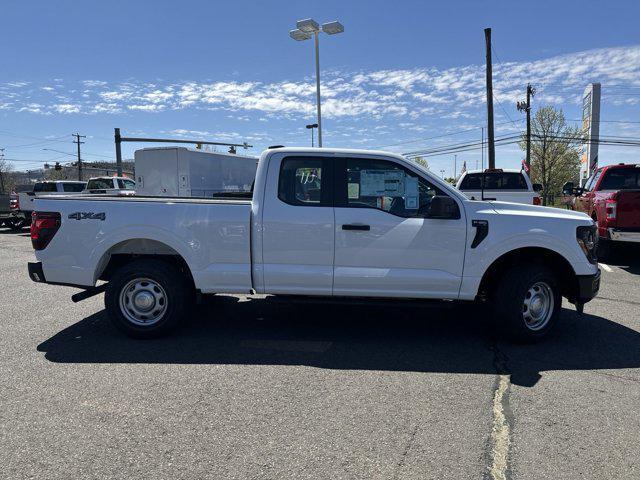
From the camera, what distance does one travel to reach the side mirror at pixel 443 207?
4.68m

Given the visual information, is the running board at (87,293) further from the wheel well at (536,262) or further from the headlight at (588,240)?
the headlight at (588,240)

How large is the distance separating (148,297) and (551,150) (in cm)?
4546

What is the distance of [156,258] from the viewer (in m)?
5.27

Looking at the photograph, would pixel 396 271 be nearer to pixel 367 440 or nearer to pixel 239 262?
pixel 239 262

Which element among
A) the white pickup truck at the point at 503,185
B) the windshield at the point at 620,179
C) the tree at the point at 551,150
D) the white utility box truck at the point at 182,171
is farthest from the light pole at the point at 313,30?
the tree at the point at 551,150

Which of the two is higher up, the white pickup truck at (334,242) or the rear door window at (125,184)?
the rear door window at (125,184)

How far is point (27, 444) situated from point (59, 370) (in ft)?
4.42

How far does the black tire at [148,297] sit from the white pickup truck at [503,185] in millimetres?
8126

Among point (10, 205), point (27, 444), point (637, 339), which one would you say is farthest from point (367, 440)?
point (10, 205)

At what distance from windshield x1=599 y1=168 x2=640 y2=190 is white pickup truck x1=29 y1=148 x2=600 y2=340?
6892 millimetres

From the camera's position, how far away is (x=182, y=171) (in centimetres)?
1455

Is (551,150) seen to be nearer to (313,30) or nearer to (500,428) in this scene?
(313,30)

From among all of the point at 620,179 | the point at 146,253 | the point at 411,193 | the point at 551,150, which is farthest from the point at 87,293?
the point at 551,150

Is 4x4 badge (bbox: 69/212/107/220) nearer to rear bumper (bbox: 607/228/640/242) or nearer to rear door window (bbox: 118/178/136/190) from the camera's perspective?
rear bumper (bbox: 607/228/640/242)
